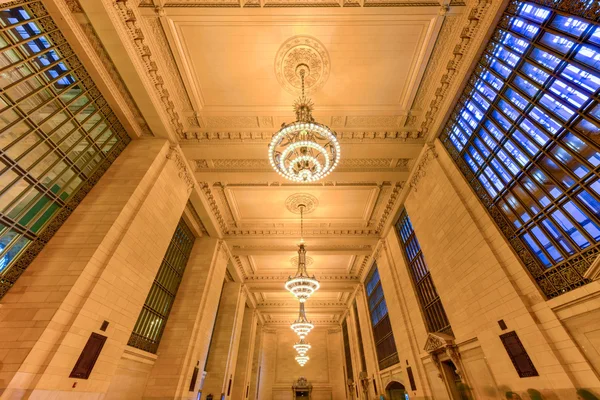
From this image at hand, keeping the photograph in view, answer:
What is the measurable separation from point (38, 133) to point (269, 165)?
501cm

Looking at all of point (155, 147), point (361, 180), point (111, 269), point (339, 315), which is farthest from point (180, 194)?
point (339, 315)

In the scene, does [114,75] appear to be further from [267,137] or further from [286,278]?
[286,278]

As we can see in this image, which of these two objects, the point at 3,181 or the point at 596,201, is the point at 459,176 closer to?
the point at 596,201

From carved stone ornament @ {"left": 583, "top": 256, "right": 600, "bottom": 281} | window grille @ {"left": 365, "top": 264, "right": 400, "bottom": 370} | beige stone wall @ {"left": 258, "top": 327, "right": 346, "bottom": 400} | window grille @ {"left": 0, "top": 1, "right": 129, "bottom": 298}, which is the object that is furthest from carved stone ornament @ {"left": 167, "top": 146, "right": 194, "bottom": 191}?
beige stone wall @ {"left": 258, "top": 327, "right": 346, "bottom": 400}

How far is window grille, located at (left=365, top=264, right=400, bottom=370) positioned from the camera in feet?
34.6

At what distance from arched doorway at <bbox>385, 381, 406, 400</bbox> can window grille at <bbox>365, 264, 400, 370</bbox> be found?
0.69 m

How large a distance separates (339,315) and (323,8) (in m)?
20.1

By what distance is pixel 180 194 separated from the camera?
7.45 m

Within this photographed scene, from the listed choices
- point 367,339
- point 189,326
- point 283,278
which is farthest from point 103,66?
point 367,339

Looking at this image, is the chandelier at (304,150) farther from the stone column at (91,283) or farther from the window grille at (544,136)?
the stone column at (91,283)

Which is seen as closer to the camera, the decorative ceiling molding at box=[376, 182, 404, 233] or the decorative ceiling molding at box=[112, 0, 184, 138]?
the decorative ceiling molding at box=[112, 0, 184, 138]

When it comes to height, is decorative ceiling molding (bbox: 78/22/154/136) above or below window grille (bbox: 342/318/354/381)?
above

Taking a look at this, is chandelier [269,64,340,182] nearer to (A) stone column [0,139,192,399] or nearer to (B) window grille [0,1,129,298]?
(A) stone column [0,139,192,399]

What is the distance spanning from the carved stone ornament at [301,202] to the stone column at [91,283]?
423 cm
